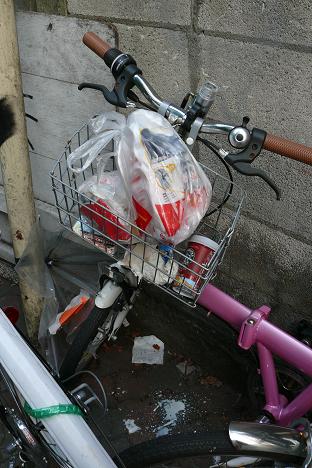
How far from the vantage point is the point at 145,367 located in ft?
10.1

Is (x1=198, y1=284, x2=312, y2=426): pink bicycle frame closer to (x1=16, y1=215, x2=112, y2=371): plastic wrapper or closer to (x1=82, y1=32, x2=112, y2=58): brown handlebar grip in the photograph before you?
(x1=16, y1=215, x2=112, y2=371): plastic wrapper

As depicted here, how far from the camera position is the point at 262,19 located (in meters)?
1.89

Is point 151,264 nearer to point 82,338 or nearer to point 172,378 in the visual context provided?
point 82,338

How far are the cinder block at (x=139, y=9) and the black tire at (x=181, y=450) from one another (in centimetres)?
193

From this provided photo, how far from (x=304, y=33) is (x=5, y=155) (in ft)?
5.61

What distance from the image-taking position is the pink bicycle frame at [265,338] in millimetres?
1926

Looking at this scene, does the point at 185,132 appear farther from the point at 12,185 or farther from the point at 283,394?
the point at 283,394

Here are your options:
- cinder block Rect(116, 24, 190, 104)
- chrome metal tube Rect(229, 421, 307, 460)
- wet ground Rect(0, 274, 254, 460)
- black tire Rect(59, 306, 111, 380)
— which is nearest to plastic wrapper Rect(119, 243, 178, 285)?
chrome metal tube Rect(229, 421, 307, 460)

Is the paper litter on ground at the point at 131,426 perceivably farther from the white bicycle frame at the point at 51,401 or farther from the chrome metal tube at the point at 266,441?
the chrome metal tube at the point at 266,441

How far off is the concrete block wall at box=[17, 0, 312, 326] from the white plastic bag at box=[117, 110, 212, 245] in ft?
2.75

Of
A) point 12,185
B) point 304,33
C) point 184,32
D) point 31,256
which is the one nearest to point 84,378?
point 31,256

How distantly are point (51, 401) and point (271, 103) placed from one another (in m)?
1.67

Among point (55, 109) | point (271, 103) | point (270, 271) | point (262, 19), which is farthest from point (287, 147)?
point (55, 109)

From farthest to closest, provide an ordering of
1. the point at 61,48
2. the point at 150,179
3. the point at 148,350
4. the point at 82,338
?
the point at 148,350
the point at 61,48
the point at 82,338
the point at 150,179
